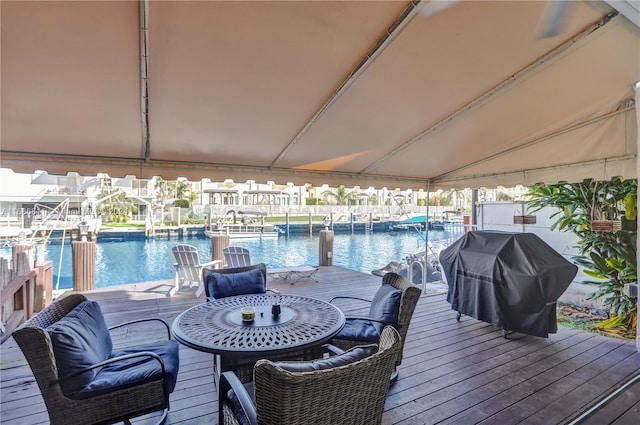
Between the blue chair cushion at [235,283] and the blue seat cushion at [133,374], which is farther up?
the blue chair cushion at [235,283]

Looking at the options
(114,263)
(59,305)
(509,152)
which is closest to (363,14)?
(59,305)

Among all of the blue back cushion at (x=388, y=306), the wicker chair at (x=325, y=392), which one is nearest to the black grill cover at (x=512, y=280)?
the blue back cushion at (x=388, y=306)

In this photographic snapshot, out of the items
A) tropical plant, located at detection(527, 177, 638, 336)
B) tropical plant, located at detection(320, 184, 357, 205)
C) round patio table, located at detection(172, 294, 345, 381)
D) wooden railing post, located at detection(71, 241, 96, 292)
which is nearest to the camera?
round patio table, located at detection(172, 294, 345, 381)

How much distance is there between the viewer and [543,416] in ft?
7.73

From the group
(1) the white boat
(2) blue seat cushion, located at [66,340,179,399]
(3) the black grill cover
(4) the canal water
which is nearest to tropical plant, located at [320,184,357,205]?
(4) the canal water

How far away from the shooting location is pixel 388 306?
2.78m

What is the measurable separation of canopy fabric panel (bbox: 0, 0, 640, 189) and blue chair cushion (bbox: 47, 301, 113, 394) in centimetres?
175

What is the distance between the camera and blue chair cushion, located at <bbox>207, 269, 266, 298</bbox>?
332cm

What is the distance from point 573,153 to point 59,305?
561cm

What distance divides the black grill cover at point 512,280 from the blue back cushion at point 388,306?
1.61m

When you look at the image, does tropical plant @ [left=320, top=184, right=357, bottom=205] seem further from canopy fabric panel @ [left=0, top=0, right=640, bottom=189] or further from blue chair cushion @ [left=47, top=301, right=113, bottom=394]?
blue chair cushion @ [left=47, top=301, right=113, bottom=394]

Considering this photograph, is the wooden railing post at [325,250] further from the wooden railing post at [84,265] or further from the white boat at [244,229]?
the white boat at [244,229]

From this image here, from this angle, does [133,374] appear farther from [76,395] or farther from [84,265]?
[84,265]

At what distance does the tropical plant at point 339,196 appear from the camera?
33.6 meters
